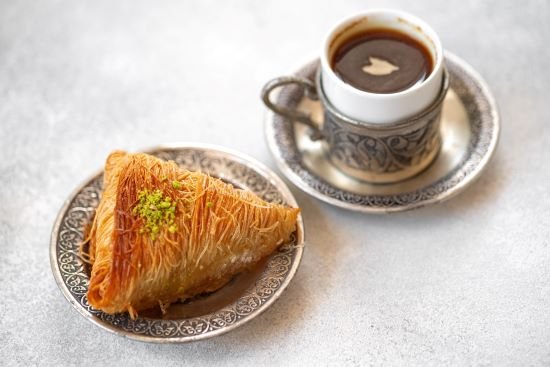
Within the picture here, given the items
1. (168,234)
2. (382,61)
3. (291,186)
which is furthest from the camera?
(291,186)

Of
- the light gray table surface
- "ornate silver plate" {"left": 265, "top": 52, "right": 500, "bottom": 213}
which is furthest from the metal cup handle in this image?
the light gray table surface

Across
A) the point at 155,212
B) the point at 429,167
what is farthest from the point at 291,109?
the point at 155,212

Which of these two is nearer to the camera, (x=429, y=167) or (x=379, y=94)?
(x=379, y=94)

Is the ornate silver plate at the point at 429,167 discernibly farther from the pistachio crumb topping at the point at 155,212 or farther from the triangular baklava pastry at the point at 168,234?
the pistachio crumb topping at the point at 155,212

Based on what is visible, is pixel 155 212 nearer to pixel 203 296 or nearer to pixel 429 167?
pixel 203 296

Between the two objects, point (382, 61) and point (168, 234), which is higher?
point (382, 61)

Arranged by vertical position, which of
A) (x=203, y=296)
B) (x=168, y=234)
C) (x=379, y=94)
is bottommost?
(x=203, y=296)

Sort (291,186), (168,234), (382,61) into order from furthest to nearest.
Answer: (291,186)
(382,61)
(168,234)

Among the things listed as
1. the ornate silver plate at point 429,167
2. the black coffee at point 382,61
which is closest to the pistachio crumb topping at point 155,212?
the ornate silver plate at point 429,167

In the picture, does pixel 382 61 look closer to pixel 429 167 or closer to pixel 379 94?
pixel 379 94
